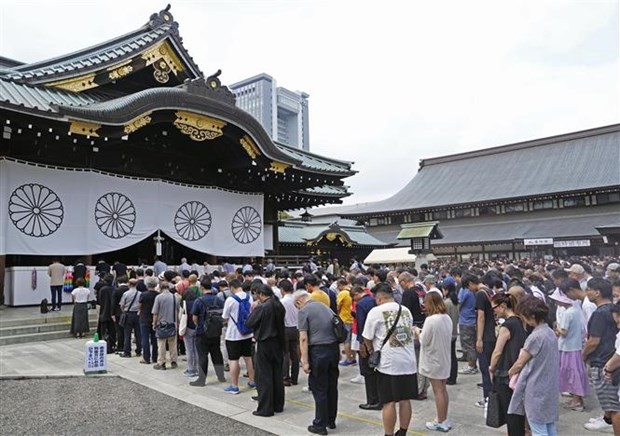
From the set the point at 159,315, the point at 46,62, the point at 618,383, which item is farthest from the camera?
the point at 46,62

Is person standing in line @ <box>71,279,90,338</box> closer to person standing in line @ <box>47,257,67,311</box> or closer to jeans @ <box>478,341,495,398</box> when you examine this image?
person standing in line @ <box>47,257,67,311</box>

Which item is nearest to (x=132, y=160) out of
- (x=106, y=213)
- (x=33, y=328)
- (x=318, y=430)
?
(x=106, y=213)

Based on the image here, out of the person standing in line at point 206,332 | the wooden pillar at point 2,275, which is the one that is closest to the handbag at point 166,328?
the person standing in line at point 206,332

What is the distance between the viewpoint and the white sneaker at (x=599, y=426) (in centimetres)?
501

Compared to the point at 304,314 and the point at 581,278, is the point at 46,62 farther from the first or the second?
the point at 581,278

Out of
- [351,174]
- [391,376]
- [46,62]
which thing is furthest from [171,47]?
[391,376]

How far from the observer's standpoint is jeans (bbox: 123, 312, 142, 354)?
871 cm

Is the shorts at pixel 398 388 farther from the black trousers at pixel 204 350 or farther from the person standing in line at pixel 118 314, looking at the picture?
the person standing in line at pixel 118 314

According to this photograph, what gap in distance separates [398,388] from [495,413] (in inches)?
37.2

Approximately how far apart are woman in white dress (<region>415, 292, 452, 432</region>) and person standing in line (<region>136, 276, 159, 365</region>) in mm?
4993

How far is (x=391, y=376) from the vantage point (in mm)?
4504

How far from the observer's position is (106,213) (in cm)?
1333

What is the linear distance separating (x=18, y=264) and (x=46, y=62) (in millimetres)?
6188

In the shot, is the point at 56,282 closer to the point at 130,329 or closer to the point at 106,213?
the point at 106,213
